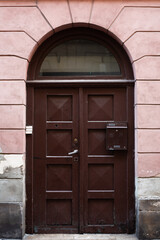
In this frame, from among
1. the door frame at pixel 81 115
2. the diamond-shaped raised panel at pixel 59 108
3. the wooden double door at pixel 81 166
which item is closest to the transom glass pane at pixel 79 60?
the door frame at pixel 81 115

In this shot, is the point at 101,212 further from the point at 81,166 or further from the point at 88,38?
the point at 88,38

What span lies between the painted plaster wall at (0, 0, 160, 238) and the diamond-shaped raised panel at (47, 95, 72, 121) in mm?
465

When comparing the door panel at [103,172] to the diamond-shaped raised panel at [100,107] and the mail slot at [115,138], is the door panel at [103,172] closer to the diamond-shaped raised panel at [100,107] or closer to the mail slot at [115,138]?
the diamond-shaped raised panel at [100,107]

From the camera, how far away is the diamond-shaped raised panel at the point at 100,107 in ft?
16.1

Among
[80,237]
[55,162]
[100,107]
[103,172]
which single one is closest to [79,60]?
[100,107]

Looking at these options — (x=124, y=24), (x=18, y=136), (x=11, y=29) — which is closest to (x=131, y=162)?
(x=18, y=136)

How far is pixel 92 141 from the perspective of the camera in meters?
4.89

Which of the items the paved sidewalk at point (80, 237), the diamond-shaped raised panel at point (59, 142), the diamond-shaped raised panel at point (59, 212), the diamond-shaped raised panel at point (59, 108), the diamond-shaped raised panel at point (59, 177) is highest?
the diamond-shaped raised panel at point (59, 108)

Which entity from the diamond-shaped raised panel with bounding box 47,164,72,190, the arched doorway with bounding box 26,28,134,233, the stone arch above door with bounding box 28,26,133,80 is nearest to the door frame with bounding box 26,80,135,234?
the arched doorway with bounding box 26,28,134,233

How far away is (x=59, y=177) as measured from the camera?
191 inches

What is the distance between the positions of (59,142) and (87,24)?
2.02 metres

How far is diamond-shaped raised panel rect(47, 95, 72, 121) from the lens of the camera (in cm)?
491

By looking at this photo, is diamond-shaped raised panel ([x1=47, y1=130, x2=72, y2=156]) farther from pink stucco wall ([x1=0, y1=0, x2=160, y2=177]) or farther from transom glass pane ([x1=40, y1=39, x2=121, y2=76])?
transom glass pane ([x1=40, y1=39, x2=121, y2=76])

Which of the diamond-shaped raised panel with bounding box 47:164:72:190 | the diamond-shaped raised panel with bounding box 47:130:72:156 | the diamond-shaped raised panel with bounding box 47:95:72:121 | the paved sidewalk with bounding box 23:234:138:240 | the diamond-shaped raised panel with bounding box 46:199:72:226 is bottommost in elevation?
the paved sidewalk with bounding box 23:234:138:240
